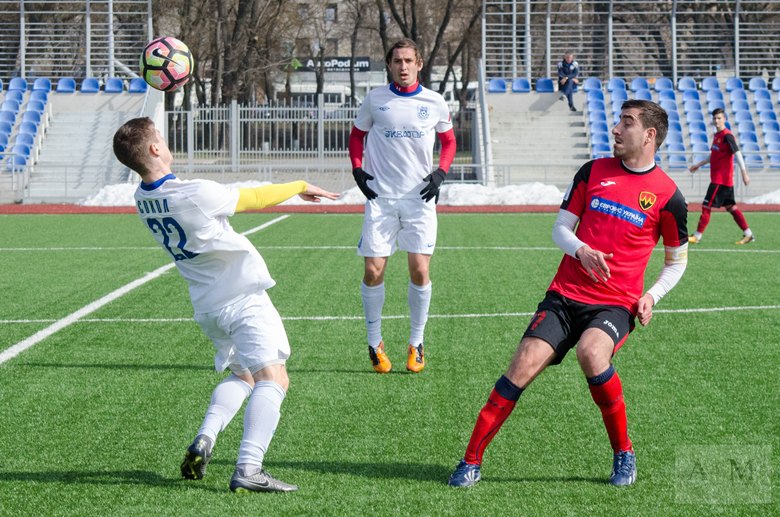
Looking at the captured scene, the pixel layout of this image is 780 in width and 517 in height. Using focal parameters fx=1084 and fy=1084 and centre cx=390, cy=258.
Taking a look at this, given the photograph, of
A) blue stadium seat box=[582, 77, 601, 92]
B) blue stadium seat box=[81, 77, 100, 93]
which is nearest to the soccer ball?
blue stadium seat box=[81, 77, 100, 93]

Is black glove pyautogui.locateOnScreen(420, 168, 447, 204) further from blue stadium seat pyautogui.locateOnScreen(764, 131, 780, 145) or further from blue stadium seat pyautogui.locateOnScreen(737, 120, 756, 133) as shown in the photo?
blue stadium seat pyautogui.locateOnScreen(737, 120, 756, 133)

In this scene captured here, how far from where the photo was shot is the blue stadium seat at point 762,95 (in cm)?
3266

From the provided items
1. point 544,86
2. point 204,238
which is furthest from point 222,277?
point 544,86

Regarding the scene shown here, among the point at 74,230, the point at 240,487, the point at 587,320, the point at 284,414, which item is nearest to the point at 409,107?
the point at 284,414

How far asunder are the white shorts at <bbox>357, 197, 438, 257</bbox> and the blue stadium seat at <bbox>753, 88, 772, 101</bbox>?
27676 millimetres

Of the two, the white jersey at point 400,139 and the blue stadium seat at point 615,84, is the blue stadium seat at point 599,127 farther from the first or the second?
the white jersey at point 400,139

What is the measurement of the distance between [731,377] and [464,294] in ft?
13.8

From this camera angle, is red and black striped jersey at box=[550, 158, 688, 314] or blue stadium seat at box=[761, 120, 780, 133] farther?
blue stadium seat at box=[761, 120, 780, 133]

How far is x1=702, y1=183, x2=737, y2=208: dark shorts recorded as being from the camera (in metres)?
16.4

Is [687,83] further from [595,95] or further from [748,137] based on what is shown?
[748,137]

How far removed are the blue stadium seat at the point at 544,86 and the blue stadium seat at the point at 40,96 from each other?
585 inches

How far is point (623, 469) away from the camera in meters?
4.81

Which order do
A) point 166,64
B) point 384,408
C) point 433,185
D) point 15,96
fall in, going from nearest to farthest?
point 384,408
point 433,185
point 166,64
point 15,96

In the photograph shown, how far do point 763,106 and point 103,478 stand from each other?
30558 millimetres
